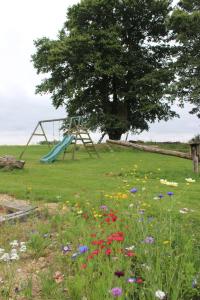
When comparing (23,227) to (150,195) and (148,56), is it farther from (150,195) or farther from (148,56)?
(148,56)

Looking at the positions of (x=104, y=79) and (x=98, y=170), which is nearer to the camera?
(x=98, y=170)

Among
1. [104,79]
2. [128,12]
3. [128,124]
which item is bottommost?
[128,124]

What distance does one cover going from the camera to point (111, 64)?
3039cm

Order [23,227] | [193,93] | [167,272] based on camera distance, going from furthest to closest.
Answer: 1. [193,93]
2. [23,227]
3. [167,272]

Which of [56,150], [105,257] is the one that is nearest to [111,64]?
[56,150]

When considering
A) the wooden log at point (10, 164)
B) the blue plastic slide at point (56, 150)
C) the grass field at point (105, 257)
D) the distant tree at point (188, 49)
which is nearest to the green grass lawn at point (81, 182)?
the wooden log at point (10, 164)

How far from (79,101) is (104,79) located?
2.69m

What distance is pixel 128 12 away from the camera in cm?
3297

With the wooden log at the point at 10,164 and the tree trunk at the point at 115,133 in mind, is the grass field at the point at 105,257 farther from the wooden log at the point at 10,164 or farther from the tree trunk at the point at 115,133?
the tree trunk at the point at 115,133

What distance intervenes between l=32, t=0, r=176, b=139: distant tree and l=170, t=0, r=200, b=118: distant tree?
1.48 metres

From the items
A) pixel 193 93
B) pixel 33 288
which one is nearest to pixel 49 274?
pixel 33 288

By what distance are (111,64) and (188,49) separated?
553 centimetres

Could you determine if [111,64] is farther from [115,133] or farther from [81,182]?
[81,182]

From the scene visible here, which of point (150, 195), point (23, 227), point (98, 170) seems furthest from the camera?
point (98, 170)
